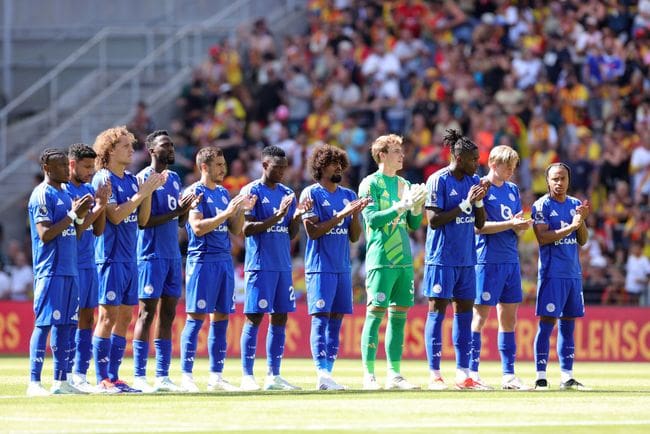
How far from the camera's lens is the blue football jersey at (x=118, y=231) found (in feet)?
53.0

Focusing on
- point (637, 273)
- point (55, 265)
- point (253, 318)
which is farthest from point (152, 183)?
point (637, 273)

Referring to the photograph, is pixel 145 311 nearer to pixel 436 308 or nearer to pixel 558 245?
pixel 436 308

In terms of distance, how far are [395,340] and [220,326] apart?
6.67ft

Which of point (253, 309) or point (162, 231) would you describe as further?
point (253, 309)

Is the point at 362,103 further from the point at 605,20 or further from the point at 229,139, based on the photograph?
the point at 605,20

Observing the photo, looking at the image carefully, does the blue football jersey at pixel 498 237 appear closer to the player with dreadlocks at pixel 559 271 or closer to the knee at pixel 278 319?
the player with dreadlocks at pixel 559 271

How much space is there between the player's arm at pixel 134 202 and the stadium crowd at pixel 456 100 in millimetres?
12259

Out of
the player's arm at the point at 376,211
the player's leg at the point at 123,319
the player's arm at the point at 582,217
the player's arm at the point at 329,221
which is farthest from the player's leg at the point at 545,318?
the player's leg at the point at 123,319

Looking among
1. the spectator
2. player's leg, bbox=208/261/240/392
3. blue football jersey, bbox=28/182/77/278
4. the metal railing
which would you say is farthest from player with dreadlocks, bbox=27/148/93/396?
the metal railing

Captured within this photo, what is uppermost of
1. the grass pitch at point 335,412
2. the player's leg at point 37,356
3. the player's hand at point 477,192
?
the player's hand at point 477,192

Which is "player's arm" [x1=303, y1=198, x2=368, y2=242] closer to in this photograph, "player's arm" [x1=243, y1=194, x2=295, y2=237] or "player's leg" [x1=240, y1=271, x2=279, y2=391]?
"player's arm" [x1=243, y1=194, x2=295, y2=237]

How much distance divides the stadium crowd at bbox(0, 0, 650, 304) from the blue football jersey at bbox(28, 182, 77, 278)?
1294 centimetres

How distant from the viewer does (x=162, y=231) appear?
53.8 ft

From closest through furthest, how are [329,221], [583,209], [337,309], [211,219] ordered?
[211,219]
[329,221]
[337,309]
[583,209]
